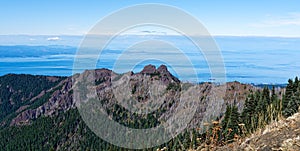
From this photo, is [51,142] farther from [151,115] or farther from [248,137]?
[248,137]

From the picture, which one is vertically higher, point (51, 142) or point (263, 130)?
point (263, 130)

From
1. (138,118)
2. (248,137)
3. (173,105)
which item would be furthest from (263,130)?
(173,105)

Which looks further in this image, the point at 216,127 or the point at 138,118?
the point at 138,118

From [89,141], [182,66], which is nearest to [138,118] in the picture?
[89,141]

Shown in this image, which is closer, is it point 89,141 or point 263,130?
point 263,130

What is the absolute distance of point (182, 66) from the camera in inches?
677

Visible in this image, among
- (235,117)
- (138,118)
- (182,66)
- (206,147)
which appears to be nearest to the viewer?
(206,147)

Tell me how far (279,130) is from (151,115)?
170 meters

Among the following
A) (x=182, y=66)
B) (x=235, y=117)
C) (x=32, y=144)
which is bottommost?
(x=32, y=144)

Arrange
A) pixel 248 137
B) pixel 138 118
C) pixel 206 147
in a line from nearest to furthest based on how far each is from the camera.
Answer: pixel 206 147 → pixel 248 137 → pixel 138 118

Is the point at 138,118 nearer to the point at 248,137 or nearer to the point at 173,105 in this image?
the point at 173,105

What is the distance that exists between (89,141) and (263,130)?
174483mm

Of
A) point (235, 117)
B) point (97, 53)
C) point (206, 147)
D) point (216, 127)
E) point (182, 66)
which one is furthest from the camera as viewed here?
point (235, 117)

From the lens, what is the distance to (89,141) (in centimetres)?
17662
